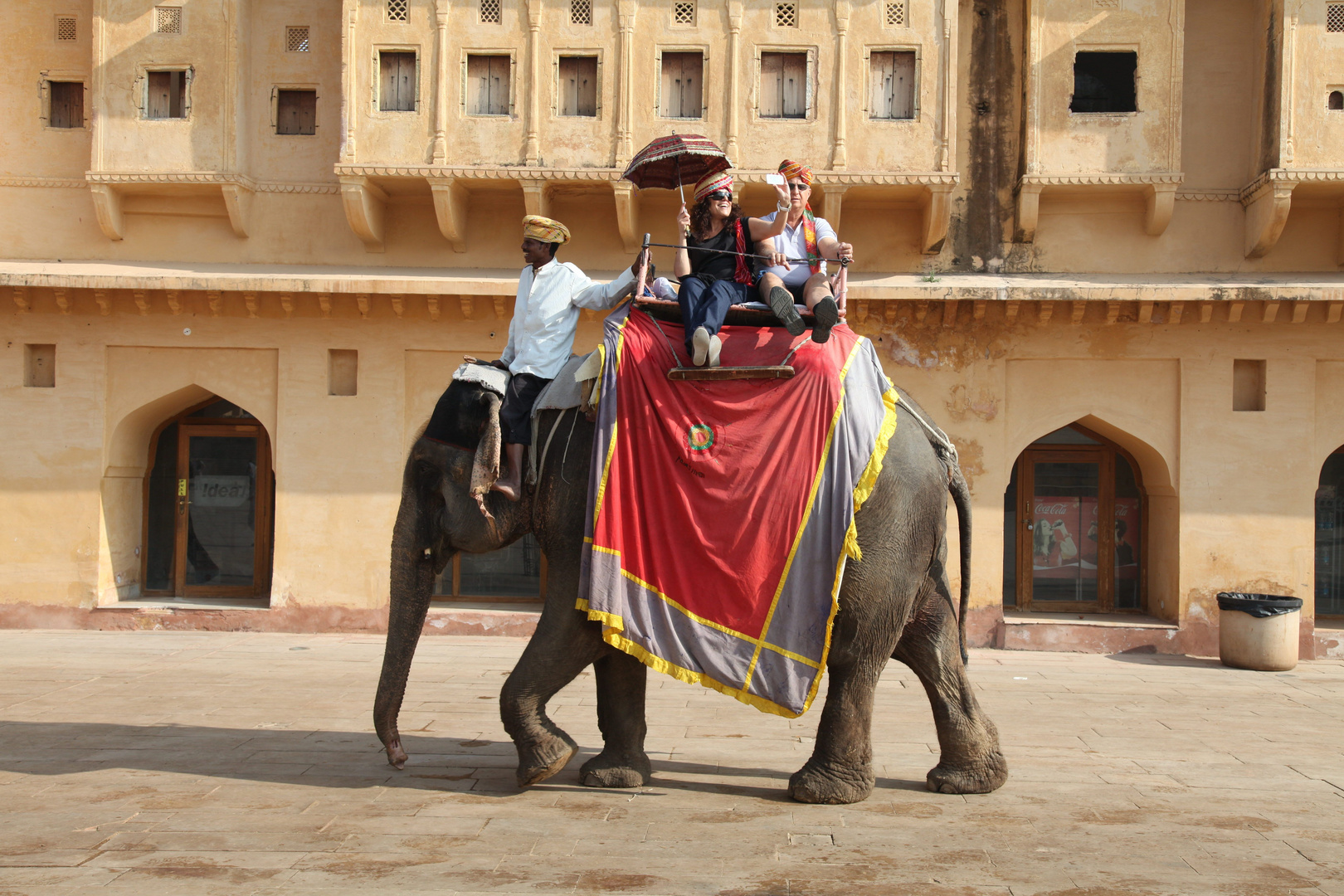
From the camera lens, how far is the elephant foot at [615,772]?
5719 mm

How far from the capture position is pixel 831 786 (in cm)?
542

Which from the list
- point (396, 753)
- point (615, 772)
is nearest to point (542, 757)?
point (615, 772)

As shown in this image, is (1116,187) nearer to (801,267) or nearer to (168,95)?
(801,267)

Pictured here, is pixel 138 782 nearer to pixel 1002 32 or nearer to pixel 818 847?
pixel 818 847

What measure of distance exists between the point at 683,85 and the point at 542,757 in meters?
9.60

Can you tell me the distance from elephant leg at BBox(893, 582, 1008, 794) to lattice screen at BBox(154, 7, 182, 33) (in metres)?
11.9

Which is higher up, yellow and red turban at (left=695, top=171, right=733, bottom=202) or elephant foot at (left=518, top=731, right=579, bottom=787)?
yellow and red turban at (left=695, top=171, right=733, bottom=202)

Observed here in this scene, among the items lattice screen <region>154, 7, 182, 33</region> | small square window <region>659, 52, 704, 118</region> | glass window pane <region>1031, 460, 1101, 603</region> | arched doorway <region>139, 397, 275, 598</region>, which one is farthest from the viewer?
arched doorway <region>139, 397, 275, 598</region>

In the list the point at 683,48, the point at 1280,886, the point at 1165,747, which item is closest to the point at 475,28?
the point at 683,48

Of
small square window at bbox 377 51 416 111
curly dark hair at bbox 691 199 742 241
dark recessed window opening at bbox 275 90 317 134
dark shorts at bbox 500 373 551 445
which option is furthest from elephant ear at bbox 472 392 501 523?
dark recessed window opening at bbox 275 90 317 134

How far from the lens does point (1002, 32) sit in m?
13.3

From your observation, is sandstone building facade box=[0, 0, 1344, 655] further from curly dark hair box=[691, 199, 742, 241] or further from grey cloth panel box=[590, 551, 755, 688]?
grey cloth panel box=[590, 551, 755, 688]

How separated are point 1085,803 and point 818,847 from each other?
1675mm

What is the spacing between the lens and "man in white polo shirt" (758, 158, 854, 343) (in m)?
5.31
